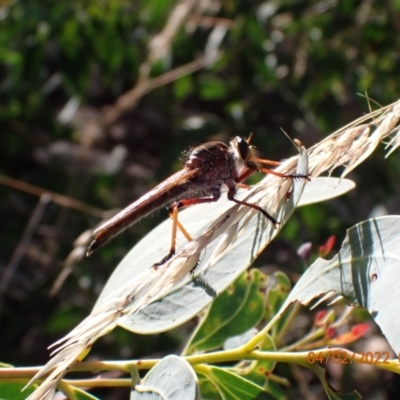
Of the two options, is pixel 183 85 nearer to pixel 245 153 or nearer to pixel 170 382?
pixel 245 153

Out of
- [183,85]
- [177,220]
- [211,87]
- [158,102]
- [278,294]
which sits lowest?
[278,294]

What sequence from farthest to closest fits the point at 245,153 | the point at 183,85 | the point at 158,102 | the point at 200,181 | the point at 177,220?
the point at 158,102 < the point at 183,85 < the point at 200,181 < the point at 245,153 < the point at 177,220

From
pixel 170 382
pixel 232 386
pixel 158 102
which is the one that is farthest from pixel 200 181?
pixel 158 102

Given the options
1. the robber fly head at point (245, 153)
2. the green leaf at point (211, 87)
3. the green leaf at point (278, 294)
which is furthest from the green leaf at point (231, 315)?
the green leaf at point (211, 87)

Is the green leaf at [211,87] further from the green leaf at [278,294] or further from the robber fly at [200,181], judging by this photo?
the green leaf at [278,294]

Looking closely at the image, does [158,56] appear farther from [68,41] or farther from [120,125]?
[120,125]

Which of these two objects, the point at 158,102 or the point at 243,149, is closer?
the point at 243,149
